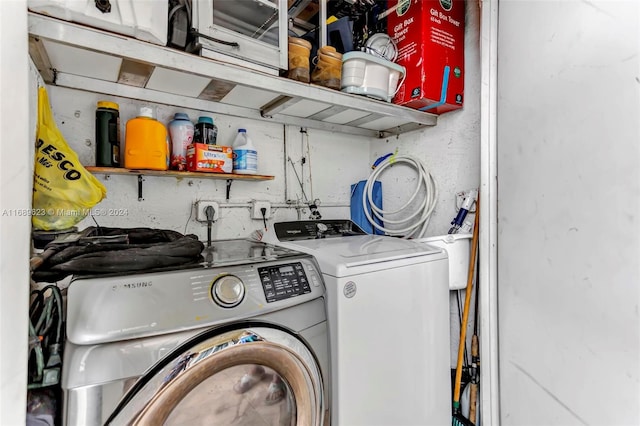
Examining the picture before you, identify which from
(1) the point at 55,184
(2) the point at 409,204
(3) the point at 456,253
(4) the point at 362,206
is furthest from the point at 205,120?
(3) the point at 456,253

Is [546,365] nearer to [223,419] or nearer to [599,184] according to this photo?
[599,184]

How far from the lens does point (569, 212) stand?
1.14 meters

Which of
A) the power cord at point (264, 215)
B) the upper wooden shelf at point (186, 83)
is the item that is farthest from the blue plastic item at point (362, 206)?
the power cord at point (264, 215)

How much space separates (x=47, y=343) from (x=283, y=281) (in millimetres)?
615

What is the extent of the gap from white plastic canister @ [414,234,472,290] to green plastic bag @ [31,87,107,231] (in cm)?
144

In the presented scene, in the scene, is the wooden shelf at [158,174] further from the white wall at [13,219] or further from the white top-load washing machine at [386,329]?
the white wall at [13,219]

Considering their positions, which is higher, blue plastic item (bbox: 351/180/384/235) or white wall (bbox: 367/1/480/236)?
white wall (bbox: 367/1/480/236)

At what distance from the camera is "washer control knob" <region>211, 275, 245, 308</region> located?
891mm

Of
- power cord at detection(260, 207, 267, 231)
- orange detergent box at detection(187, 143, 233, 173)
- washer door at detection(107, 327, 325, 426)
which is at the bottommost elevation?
washer door at detection(107, 327, 325, 426)

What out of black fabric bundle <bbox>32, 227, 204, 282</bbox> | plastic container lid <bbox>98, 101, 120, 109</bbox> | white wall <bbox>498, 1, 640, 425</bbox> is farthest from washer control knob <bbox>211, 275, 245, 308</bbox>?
white wall <bbox>498, 1, 640, 425</bbox>

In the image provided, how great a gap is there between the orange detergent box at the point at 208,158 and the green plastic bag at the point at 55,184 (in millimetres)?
429

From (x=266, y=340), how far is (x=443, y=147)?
4.86 feet

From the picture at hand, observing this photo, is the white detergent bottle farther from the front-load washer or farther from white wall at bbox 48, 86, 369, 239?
the front-load washer

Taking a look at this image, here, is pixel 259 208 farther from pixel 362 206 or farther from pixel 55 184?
pixel 55 184
